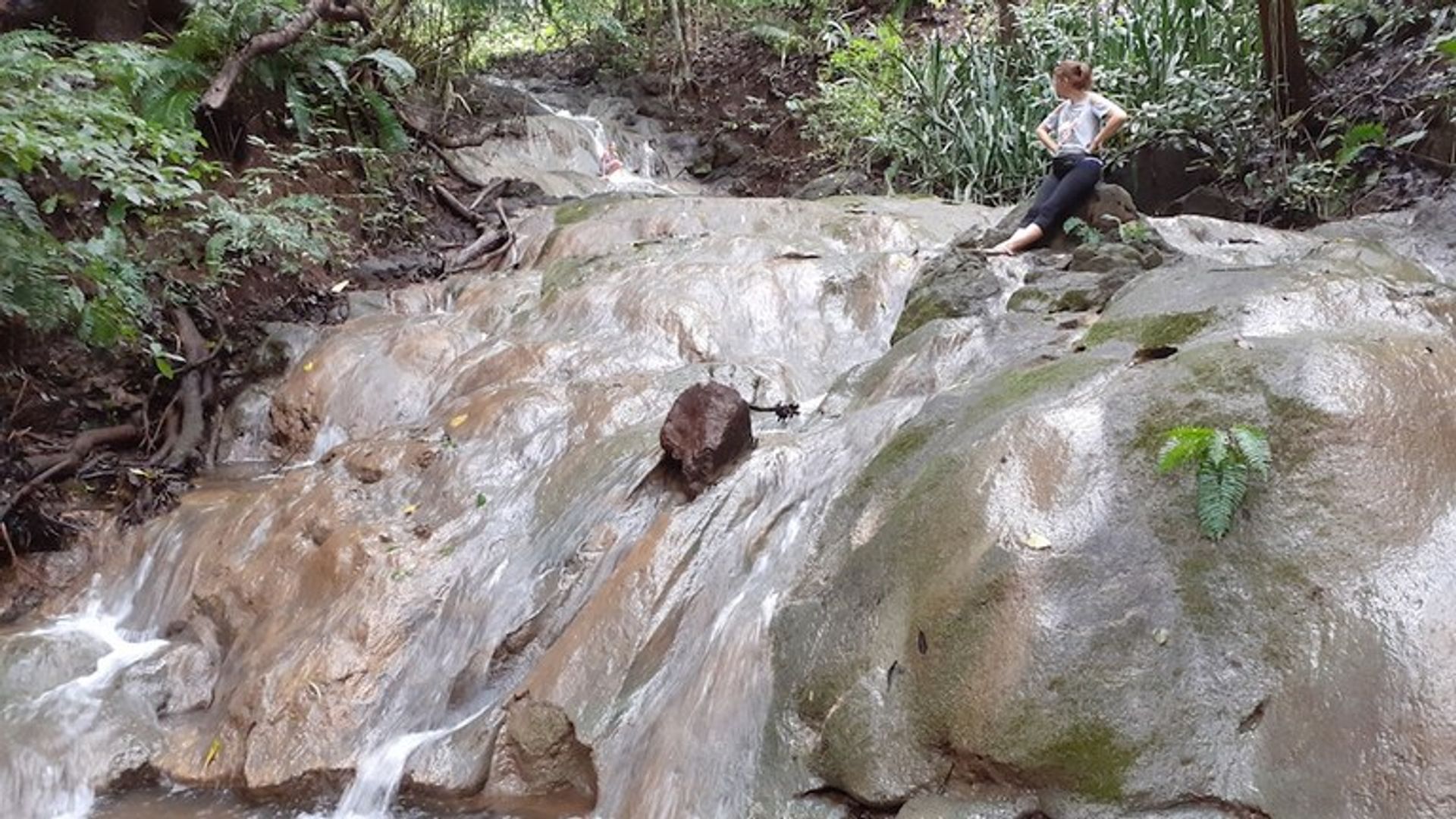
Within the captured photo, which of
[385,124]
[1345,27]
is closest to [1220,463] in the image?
[1345,27]

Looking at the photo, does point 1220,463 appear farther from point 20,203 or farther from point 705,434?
point 20,203

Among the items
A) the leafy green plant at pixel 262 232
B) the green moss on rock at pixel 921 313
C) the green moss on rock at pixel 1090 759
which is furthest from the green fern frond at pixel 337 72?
the green moss on rock at pixel 1090 759

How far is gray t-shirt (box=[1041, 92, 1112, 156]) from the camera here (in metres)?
6.12

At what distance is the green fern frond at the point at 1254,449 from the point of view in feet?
8.65

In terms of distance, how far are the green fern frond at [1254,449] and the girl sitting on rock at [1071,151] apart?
142 inches

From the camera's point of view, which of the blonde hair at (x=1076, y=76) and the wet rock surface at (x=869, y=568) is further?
the blonde hair at (x=1076, y=76)

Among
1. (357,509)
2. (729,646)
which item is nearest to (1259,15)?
(729,646)

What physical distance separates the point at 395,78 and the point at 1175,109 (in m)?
7.50

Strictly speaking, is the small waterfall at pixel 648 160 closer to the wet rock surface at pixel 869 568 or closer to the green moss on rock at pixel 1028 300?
the wet rock surface at pixel 869 568

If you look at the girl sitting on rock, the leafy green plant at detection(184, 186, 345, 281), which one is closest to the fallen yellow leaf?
the girl sitting on rock

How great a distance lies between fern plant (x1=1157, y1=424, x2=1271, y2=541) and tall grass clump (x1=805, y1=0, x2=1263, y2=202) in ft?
19.8

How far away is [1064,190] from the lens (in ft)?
20.0

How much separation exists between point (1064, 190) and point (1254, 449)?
151 inches

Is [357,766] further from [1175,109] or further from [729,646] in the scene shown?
[1175,109]
